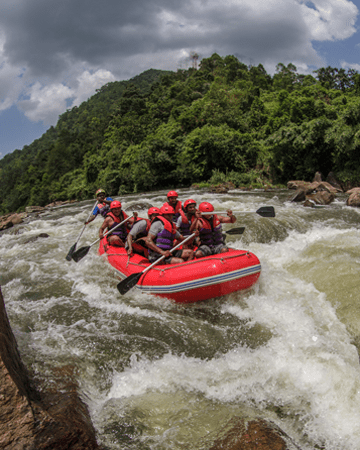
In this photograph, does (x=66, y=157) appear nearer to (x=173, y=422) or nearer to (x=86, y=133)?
(x=86, y=133)

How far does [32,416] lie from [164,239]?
345 cm

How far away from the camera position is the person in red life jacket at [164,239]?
538cm

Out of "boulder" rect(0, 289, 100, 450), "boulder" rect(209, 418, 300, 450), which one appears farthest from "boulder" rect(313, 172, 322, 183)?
"boulder" rect(0, 289, 100, 450)

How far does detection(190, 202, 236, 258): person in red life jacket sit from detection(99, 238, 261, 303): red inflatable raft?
1.73 feet

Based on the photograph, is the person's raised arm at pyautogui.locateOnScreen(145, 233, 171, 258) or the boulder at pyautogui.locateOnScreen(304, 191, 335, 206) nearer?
the person's raised arm at pyautogui.locateOnScreen(145, 233, 171, 258)

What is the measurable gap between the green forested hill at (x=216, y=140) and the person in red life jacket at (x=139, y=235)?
13.2 m

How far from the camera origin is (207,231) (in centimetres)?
566

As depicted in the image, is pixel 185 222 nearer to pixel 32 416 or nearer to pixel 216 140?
pixel 32 416

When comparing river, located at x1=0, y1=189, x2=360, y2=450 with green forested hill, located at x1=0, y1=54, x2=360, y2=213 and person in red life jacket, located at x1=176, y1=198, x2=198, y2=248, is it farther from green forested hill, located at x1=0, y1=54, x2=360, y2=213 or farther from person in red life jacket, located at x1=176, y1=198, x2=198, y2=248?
green forested hill, located at x1=0, y1=54, x2=360, y2=213

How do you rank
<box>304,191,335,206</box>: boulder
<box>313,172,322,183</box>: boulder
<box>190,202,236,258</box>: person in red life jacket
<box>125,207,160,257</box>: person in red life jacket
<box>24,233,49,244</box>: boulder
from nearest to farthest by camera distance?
<box>190,202,236,258</box>: person in red life jacket < <box>125,207,160,257</box>: person in red life jacket < <box>24,233,49,244</box>: boulder < <box>304,191,335,206</box>: boulder < <box>313,172,322,183</box>: boulder

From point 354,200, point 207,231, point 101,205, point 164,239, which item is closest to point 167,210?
point 164,239

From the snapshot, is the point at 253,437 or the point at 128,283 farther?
the point at 128,283

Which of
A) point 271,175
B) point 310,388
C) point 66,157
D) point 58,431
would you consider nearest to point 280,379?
point 310,388

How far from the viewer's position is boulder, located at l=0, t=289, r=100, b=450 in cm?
214
